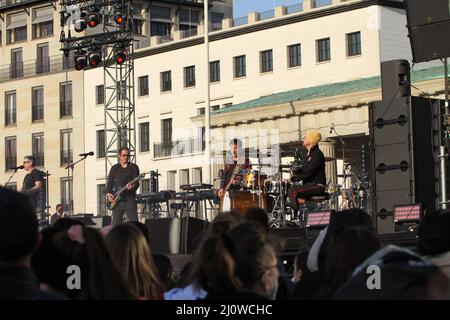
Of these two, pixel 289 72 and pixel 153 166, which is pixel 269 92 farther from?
pixel 153 166

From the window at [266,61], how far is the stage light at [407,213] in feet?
160

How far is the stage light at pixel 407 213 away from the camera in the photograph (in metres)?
15.8

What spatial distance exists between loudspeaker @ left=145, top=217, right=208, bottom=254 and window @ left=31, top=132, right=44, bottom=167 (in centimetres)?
6165

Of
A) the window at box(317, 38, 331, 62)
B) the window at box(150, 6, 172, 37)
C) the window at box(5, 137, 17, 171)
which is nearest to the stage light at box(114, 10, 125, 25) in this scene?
the window at box(317, 38, 331, 62)

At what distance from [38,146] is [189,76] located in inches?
538

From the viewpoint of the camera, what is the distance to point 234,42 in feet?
218

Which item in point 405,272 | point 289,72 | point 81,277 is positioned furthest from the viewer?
point 289,72

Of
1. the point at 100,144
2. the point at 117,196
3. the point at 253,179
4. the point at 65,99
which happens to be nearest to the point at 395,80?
the point at 253,179

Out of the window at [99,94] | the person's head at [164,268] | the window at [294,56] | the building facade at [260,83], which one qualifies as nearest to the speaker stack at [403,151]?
the person's head at [164,268]

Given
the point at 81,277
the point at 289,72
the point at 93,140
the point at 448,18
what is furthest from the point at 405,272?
the point at 93,140

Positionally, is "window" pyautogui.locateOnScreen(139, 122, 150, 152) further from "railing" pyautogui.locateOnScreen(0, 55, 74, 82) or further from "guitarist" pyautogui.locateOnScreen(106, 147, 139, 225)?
"guitarist" pyautogui.locateOnScreen(106, 147, 139, 225)

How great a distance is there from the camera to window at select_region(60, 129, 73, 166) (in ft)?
247

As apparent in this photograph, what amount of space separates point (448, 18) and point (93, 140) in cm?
5734
